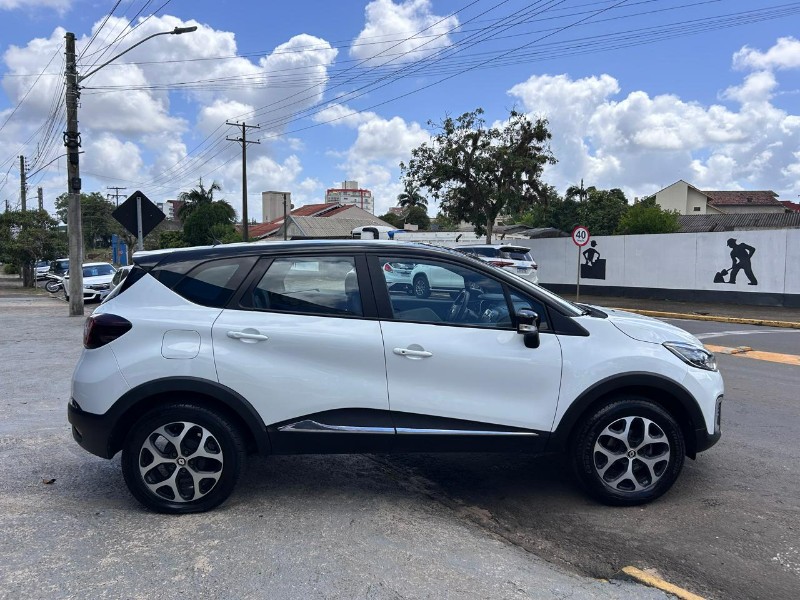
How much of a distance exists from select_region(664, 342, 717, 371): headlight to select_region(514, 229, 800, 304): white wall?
16660mm

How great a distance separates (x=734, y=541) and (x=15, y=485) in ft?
15.4

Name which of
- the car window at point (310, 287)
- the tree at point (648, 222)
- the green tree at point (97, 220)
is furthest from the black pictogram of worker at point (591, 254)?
the green tree at point (97, 220)

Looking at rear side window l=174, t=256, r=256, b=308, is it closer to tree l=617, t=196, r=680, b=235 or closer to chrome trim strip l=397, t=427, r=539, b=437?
chrome trim strip l=397, t=427, r=539, b=437

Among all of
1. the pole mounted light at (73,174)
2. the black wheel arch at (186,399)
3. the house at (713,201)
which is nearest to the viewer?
the black wheel arch at (186,399)

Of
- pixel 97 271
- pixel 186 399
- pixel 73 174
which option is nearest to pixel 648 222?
pixel 97 271

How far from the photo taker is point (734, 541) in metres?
3.61

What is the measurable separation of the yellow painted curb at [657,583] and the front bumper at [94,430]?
309cm

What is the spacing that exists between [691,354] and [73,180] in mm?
17353

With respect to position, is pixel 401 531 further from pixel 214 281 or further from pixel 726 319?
pixel 726 319

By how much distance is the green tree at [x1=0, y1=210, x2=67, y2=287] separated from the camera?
3499 cm

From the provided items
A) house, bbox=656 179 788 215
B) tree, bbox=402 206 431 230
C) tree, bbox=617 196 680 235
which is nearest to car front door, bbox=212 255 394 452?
tree, bbox=617 196 680 235

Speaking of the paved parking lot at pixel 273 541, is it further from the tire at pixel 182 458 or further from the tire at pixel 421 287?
the tire at pixel 421 287

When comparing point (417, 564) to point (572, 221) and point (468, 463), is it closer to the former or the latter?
point (468, 463)

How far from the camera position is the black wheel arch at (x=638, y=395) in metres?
3.90
